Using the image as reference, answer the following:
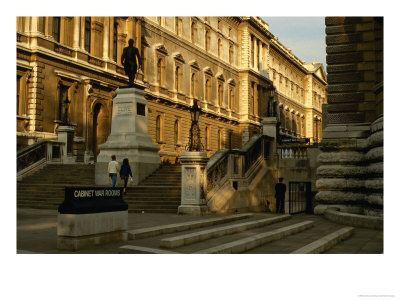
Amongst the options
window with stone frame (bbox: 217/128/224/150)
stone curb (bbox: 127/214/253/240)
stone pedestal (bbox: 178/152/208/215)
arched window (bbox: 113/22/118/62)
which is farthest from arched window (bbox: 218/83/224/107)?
stone curb (bbox: 127/214/253/240)

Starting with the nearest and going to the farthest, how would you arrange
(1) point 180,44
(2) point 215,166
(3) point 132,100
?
(2) point 215,166
(3) point 132,100
(1) point 180,44

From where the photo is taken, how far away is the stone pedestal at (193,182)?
1566cm

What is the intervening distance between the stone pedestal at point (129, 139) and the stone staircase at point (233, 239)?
769cm

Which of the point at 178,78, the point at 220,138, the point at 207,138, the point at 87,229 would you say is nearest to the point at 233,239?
the point at 87,229

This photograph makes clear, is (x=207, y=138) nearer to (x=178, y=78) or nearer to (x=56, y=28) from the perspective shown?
(x=178, y=78)

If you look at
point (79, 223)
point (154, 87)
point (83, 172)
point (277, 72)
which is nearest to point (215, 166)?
point (83, 172)

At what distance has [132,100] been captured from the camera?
20.3 meters

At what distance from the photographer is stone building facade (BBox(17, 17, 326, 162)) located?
91.7ft

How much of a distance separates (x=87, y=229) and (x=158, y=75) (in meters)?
31.9

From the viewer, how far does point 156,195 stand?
17.5 m
